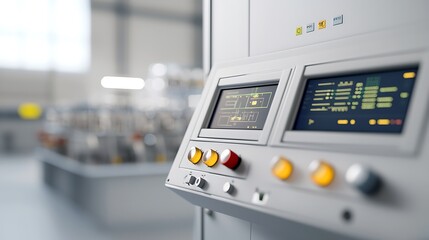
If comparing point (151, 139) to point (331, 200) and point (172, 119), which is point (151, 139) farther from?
point (331, 200)

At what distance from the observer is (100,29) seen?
12414 millimetres

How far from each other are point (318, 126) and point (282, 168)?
0.14 metres

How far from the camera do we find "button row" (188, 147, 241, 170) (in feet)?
3.11

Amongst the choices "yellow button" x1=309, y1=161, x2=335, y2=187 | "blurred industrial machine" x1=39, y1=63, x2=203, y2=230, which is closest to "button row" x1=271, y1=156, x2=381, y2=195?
"yellow button" x1=309, y1=161, x2=335, y2=187

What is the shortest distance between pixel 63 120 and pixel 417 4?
251 inches

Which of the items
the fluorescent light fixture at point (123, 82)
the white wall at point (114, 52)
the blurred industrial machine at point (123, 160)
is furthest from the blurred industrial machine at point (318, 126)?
the white wall at point (114, 52)

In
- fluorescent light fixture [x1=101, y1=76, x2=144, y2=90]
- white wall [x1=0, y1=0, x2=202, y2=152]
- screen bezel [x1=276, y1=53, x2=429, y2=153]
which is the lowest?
screen bezel [x1=276, y1=53, x2=429, y2=153]

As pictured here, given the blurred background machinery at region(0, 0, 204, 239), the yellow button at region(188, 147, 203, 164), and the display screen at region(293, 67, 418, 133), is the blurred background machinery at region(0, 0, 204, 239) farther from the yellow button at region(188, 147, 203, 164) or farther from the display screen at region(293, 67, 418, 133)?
the display screen at region(293, 67, 418, 133)

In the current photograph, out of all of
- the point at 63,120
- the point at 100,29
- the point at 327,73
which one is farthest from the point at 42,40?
the point at 327,73

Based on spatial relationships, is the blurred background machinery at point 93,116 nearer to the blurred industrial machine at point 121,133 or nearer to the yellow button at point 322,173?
the blurred industrial machine at point 121,133

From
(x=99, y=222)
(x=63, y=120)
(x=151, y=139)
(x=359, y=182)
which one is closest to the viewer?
(x=359, y=182)

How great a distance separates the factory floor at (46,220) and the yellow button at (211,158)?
2.62m

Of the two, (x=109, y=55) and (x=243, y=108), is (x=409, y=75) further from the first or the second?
(x=109, y=55)

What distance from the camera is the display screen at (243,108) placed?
104 cm
